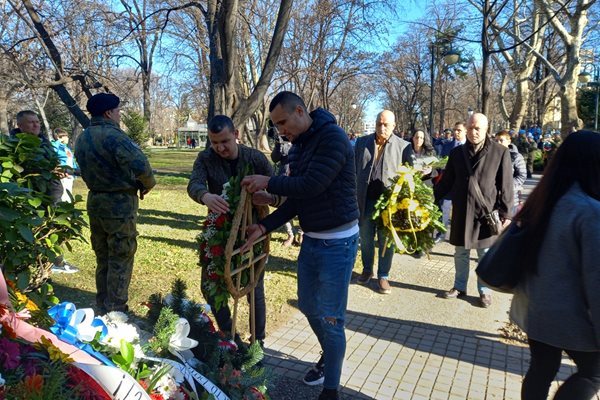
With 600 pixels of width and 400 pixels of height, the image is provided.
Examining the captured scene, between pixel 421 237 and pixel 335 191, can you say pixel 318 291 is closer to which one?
pixel 335 191

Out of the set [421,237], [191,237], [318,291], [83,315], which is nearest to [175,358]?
[83,315]

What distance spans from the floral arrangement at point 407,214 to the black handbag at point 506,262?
8.90 feet

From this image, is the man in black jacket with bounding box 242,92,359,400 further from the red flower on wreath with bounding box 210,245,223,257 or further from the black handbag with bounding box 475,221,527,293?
the black handbag with bounding box 475,221,527,293

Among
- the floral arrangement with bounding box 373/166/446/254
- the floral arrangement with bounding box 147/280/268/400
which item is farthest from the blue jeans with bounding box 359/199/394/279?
the floral arrangement with bounding box 147/280/268/400

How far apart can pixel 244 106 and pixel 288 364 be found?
4.76 meters

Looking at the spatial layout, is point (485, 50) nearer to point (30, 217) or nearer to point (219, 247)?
point (219, 247)

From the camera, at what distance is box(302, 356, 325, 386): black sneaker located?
353cm

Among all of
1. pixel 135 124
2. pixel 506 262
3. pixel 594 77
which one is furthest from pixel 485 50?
pixel 594 77

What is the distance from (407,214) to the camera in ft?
17.5

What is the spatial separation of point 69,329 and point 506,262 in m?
2.07

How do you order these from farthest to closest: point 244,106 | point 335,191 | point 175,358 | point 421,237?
1. point 244,106
2. point 421,237
3. point 335,191
4. point 175,358

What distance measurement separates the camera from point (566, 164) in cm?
241

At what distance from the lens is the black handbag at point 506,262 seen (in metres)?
2.47

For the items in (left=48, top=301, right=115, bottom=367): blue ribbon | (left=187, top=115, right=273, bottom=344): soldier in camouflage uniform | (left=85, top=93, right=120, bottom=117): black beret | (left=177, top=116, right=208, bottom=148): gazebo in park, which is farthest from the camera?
(left=177, top=116, right=208, bottom=148): gazebo in park
